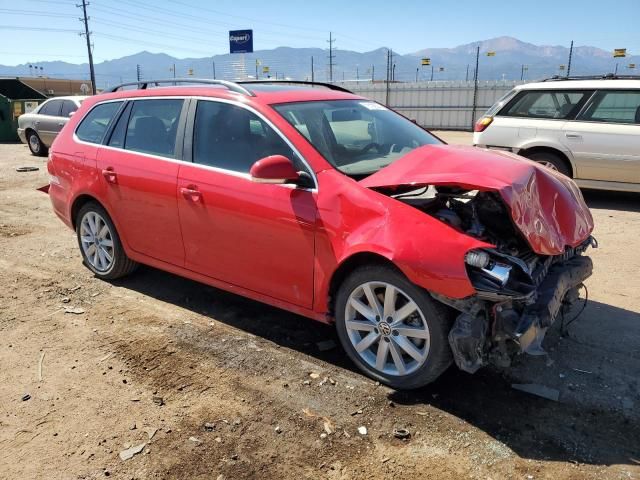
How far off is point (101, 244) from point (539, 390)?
3942 millimetres

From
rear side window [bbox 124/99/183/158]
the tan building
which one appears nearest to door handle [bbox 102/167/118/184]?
rear side window [bbox 124/99/183/158]

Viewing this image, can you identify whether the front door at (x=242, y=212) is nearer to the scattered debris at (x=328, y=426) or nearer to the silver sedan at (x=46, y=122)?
the scattered debris at (x=328, y=426)

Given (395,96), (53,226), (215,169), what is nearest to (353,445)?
(215,169)

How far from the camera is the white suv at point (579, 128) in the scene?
7512 mm

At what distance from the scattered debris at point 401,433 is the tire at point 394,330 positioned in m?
0.34

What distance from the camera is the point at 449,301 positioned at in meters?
2.90

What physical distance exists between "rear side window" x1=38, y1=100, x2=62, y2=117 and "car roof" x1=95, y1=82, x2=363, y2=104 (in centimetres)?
1110

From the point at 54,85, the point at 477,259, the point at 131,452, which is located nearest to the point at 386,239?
the point at 477,259

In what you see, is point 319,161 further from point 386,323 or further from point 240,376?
point 240,376

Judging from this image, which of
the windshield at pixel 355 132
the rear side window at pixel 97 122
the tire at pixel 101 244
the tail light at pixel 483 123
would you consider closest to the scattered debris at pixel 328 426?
the windshield at pixel 355 132

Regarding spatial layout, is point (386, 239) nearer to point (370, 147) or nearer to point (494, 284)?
point (494, 284)

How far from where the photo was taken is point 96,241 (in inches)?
199

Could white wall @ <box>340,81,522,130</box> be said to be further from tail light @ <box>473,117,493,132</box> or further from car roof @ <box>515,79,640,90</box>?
tail light @ <box>473,117,493,132</box>

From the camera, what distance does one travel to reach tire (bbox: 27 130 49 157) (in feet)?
49.0
